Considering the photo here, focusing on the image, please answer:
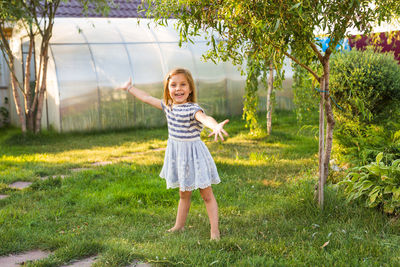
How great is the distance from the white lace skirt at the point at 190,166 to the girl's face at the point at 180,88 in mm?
360

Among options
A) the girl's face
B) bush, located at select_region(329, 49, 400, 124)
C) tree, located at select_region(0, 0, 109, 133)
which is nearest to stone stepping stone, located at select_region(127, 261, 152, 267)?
the girl's face

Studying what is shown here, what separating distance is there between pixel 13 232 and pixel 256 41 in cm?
265

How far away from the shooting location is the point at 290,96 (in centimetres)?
1368

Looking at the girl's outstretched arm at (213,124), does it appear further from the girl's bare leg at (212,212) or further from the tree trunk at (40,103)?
the tree trunk at (40,103)

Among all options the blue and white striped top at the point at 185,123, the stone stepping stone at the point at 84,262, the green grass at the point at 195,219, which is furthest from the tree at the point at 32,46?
the stone stepping stone at the point at 84,262

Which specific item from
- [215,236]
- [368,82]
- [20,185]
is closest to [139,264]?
[215,236]

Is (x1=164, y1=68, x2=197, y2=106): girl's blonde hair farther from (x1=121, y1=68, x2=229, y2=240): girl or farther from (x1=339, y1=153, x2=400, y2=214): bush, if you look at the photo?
(x1=339, y1=153, x2=400, y2=214): bush

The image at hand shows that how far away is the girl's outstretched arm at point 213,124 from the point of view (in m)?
2.91

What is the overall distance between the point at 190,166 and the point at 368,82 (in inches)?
118

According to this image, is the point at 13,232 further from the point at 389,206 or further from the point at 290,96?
the point at 290,96

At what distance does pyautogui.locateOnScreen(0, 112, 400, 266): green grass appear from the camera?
326 cm

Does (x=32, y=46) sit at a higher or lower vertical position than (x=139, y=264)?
higher

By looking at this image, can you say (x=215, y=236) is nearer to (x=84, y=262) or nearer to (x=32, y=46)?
(x=84, y=262)

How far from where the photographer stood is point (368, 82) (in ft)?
18.1
